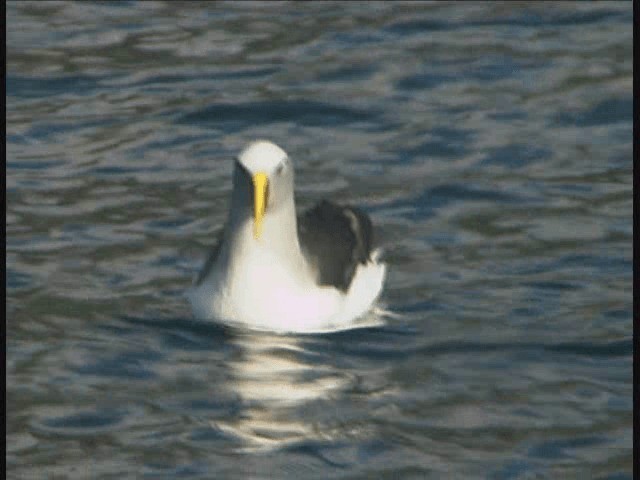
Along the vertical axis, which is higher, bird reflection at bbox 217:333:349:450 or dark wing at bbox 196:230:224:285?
dark wing at bbox 196:230:224:285

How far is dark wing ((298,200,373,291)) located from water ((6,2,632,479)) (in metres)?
0.32

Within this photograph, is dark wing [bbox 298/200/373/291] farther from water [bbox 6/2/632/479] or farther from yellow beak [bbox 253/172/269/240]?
yellow beak [bbox 253/172/269/240]

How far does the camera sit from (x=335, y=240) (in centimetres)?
1538

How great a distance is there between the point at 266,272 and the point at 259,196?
57cm

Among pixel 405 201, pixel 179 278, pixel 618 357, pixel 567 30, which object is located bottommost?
pixel 618 357

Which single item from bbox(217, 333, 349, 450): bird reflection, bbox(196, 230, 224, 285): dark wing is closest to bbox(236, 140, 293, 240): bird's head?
bbox(196, 230, 224, 285): dark wing

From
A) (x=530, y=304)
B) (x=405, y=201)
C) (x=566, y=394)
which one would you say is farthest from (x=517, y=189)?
(x=566, y=394)

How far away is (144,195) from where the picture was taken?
17016 millimetres

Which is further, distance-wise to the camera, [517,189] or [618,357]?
[517,189]

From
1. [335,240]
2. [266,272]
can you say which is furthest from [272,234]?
[335,240]

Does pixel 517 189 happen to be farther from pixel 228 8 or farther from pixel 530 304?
pixel 228 8

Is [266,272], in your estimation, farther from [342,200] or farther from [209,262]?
[342,200]

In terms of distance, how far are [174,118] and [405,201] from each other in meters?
2.70

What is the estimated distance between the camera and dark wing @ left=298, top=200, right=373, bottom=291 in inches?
592
